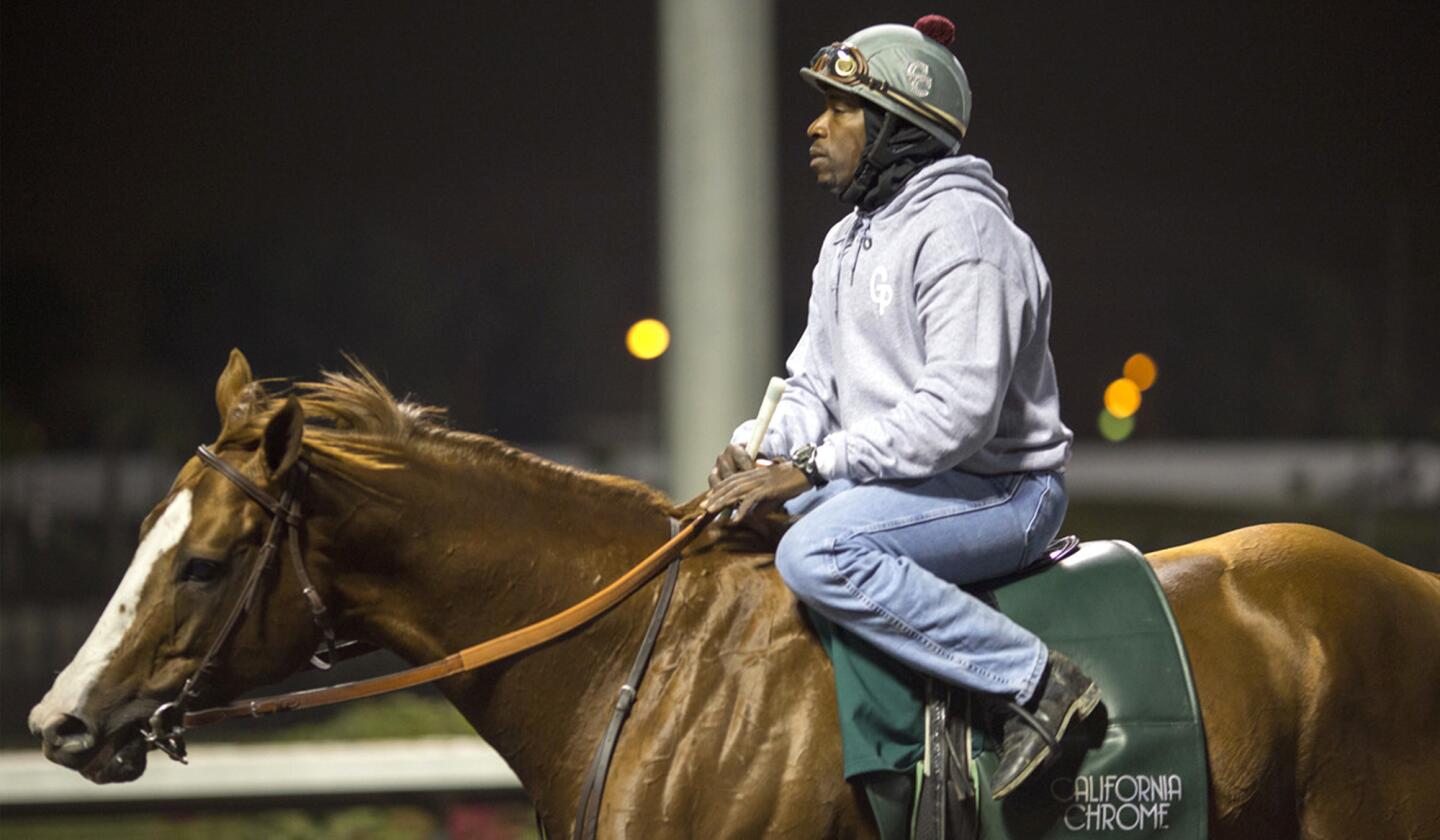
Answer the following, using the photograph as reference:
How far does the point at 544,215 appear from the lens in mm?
6281

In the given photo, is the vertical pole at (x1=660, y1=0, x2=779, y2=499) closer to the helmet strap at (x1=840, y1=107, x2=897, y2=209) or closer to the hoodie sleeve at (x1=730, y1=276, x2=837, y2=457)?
the hoodie sleeve at (x1=730, y1=276, x2=837, y2=457)

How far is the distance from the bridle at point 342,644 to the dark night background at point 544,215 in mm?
3331

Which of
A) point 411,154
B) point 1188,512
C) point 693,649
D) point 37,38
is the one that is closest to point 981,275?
point 693,649

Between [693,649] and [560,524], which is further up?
[560,524]

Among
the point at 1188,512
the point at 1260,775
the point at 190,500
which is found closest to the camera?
the point at 190,500

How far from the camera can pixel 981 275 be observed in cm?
262

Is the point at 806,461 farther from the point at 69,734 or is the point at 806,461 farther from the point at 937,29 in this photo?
the point at 69,734

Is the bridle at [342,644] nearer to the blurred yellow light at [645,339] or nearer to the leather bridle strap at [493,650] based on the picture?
the leather bridle strap at [493,650]

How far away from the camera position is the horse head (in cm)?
254

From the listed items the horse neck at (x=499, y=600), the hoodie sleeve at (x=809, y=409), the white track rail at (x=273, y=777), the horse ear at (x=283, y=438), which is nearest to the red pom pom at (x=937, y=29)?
the hoodie sleeve at (x=809, y=409)

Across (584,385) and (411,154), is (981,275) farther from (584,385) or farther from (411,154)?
(411,154)

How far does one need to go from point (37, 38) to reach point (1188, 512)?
497 centimetres

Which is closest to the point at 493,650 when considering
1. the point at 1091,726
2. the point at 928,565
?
the point at 928,565

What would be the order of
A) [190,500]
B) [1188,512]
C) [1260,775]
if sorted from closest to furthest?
[190,500] → [1260,775] → [1188,512]
